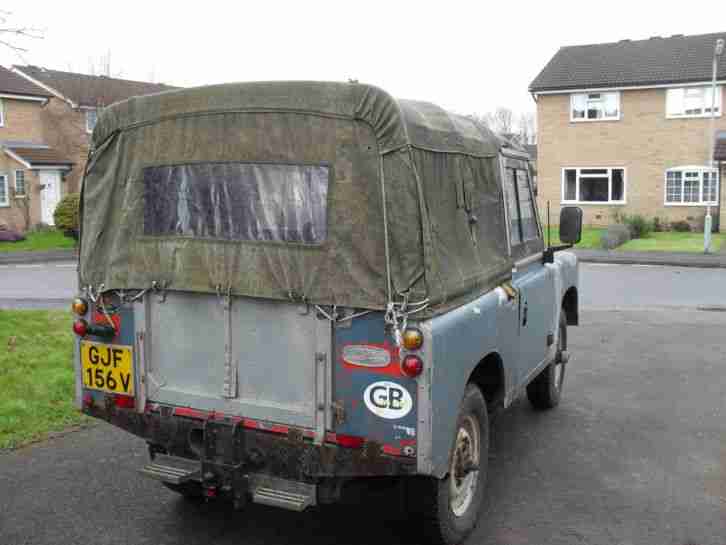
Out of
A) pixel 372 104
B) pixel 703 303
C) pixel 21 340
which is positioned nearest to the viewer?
pixel 372 104

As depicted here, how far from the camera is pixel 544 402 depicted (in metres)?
6.89

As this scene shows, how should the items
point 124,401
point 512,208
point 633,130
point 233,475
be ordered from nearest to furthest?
point 233,475, point 124,401, point 512,208, point 633,130

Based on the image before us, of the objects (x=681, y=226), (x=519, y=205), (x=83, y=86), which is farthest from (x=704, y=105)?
(x=83, y=86)

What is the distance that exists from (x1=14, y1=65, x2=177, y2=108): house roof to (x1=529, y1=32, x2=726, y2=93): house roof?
20786 millimetres

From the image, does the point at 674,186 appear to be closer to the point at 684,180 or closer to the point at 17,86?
the point at 684,180

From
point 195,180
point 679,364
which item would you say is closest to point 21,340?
point 195,180

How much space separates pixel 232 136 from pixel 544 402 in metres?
4.19

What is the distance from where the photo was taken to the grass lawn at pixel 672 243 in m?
23.8

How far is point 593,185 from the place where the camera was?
3222 cm

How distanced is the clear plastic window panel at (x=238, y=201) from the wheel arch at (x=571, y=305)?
4013 mm

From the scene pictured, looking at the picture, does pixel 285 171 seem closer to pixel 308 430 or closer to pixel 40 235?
pixel 308 430

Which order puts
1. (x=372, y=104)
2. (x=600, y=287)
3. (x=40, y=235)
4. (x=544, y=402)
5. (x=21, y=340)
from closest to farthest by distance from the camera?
(x=372, y=104)
(x=544, y=402)
(x=21, y=340)
(x=600, y=287)
(x=40, y=235)

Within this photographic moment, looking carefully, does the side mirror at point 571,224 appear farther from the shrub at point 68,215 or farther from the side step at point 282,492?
Result: the shrub at point 68,215

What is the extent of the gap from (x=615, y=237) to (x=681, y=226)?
260 inches
